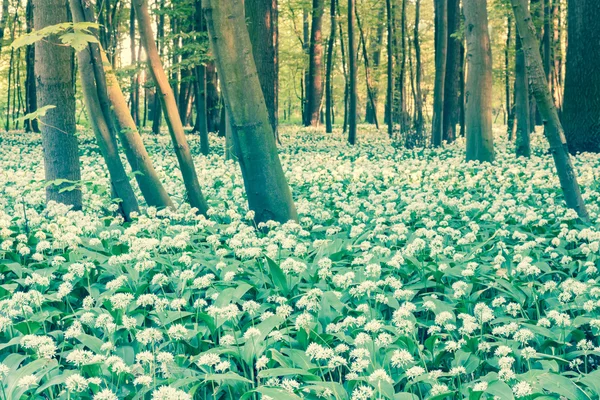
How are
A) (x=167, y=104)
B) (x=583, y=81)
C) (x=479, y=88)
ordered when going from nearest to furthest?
(x=167, y=104) < (x=479, y=88) < (x=583, y=81)

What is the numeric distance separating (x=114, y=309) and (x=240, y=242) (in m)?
1.38

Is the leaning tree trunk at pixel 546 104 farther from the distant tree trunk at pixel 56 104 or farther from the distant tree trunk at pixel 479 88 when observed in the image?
the distant tree trunk at pixel 56 104

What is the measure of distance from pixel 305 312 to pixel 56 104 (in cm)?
479

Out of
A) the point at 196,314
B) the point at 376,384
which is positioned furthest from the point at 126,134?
the point at 376,384

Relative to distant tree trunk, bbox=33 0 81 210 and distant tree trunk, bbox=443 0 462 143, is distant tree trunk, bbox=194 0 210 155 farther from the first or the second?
distant tree trunk, bbox=443 0 462 143

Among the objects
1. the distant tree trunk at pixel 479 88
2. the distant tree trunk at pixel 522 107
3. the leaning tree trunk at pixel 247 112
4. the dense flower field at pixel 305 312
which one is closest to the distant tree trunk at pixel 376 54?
the distant tree trunk at pixel 522 107

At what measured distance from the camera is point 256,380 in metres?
3.05

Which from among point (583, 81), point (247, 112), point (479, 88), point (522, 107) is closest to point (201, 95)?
point (479, 88)

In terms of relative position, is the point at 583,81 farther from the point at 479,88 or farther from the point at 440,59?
the point at 479,88

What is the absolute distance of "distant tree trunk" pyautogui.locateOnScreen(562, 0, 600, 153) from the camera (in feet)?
42.5

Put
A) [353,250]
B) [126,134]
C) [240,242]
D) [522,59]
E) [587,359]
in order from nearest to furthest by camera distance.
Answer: [587,359] < [240,242] < [353,250] < [126,134] < [522,59]

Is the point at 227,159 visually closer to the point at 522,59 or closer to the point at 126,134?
the point at 126,134

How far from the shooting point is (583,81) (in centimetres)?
1316

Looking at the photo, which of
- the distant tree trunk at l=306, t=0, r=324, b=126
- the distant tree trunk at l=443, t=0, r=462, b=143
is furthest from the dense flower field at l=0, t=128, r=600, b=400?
the distant tree trunk at l=306, t=0, r=324, b=126
